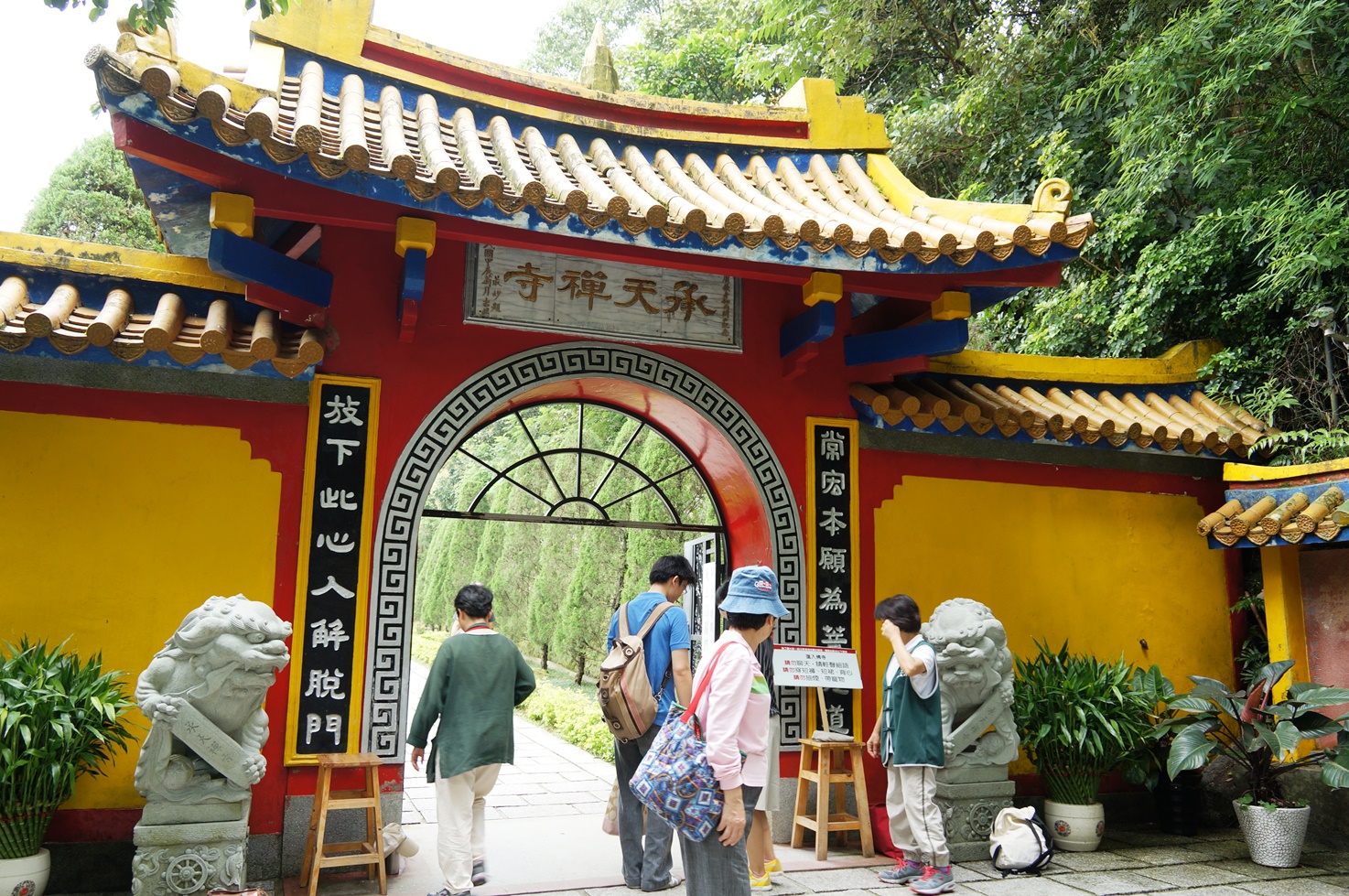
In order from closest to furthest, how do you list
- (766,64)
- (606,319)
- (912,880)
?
(912,880), (606,319), (766,64)

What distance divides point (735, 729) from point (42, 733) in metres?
2.99

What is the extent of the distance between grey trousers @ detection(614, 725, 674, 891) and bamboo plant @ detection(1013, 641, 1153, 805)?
2.38m

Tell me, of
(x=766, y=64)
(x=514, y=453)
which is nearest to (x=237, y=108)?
(x=766, y=64)

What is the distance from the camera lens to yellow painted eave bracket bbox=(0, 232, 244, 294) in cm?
484

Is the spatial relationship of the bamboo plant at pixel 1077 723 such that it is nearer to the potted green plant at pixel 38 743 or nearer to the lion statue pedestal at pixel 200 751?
the lion statue pedestal at pixel 200 751

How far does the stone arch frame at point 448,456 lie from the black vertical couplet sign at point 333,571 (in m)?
0.11

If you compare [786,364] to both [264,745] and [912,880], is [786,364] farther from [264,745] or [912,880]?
[264,745]

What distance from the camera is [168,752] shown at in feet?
13.1

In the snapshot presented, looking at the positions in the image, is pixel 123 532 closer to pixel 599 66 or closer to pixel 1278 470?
pixel 599 66

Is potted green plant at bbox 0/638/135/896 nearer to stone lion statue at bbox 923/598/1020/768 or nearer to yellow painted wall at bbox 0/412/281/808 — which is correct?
yellow painted wall at bbox 0/412/281/808

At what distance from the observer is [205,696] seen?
157 inches

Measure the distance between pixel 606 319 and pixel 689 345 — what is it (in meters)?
0.53

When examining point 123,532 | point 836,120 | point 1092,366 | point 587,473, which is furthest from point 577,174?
point 587,473

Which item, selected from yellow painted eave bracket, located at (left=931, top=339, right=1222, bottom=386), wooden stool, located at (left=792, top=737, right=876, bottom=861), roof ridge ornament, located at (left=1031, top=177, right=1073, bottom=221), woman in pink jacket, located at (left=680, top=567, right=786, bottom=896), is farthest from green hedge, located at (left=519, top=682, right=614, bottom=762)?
roof ridge ornament, located at (left=1031, top=177, right=1073, bottom=221)
